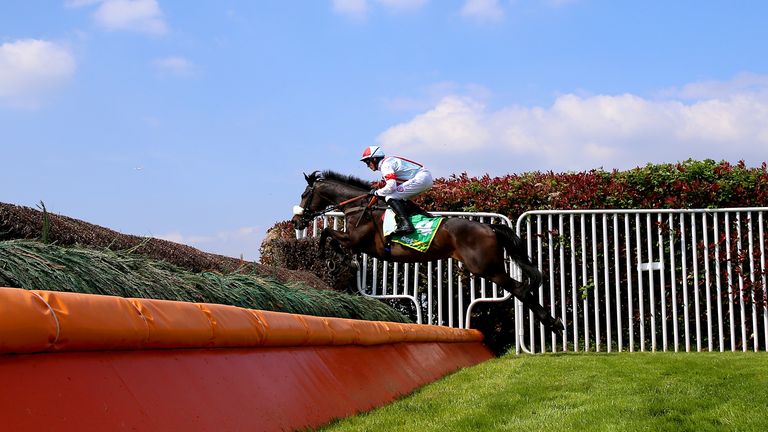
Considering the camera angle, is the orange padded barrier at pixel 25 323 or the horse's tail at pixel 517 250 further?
the horse's tail at pixel 517 250

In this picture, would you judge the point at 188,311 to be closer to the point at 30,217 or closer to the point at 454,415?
the point at 454,415

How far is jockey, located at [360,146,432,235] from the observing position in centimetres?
871

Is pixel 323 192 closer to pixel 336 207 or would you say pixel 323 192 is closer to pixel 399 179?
pixel 336 207

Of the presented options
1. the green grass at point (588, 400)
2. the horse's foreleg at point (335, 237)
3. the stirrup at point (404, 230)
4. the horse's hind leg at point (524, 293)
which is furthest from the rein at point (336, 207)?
the green grass at point (588, 400)

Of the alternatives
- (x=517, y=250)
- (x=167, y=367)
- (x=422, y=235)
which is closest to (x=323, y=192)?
(x=422, y=235)

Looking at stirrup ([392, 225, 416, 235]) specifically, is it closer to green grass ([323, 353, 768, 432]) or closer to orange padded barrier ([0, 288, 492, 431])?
green grass ([323, 353, 768, 432])

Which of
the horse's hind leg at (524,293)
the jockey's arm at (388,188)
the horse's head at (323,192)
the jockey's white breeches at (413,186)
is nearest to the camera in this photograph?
the jockey's arm at (388,188)

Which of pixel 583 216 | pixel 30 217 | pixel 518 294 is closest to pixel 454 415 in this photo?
pixel 30 217

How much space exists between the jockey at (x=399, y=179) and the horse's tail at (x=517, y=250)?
2.86 feet

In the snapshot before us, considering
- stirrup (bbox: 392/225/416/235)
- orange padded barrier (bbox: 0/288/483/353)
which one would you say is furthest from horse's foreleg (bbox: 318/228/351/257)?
orange padded barrier (bbox: 0/288/483/353)

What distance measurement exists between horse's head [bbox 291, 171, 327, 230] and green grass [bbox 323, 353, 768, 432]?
304cm

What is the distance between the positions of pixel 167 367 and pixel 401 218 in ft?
18.3

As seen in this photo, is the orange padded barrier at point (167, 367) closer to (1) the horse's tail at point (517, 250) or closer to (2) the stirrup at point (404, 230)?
(2) the stirrup at point (404, 230)

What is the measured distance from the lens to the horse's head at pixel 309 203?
948 centimetres
